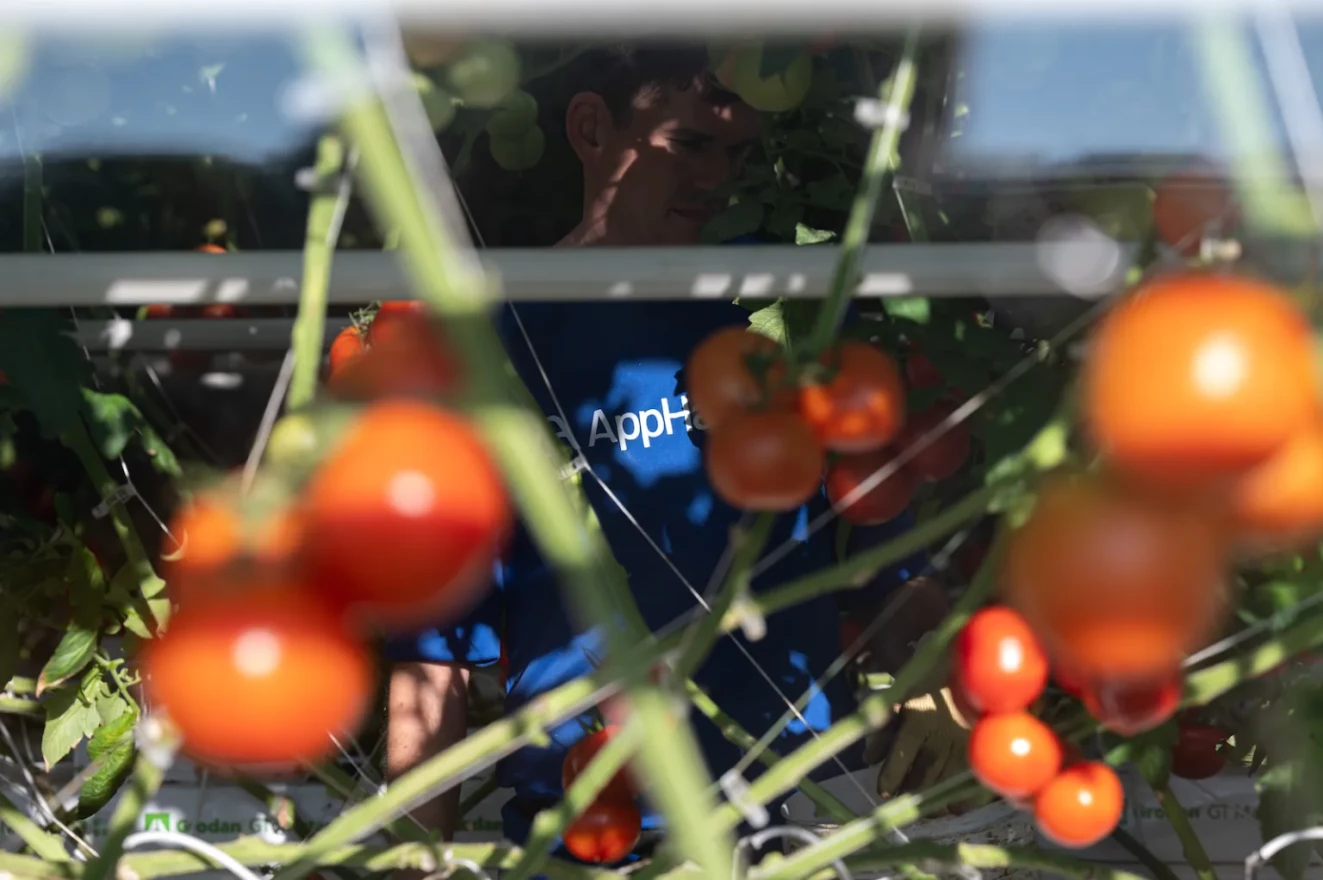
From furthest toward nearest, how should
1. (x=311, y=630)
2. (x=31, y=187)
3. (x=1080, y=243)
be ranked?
(x=31, y=187) → (x=1080, y=243) → (x=311, y=630)

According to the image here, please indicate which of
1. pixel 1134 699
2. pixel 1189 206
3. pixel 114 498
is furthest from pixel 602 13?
pixel 114 498

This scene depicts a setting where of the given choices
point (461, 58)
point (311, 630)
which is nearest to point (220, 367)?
point (461, 58)

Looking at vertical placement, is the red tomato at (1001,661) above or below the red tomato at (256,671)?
above

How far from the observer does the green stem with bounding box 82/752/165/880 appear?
19.0 inches

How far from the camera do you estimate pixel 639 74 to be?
1.16m

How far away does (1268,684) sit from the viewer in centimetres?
98

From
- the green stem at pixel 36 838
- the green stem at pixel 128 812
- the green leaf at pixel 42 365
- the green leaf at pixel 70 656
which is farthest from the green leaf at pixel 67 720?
the green stem at pixel 128 812

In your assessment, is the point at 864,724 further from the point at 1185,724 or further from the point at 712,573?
the point at 1185,724

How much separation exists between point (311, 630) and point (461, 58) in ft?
1.44

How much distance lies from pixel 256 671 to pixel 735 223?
0.75 meters

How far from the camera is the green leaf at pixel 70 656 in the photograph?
1.16m

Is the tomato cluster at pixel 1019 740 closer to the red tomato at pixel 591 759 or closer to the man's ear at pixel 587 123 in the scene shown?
the red tomato at pixel 591 759

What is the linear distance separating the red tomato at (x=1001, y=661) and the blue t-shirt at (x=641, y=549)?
1.36ft

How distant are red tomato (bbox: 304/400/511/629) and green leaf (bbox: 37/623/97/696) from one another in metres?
1.00
